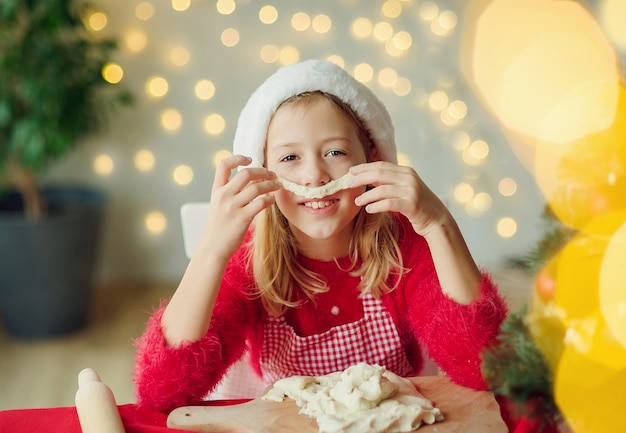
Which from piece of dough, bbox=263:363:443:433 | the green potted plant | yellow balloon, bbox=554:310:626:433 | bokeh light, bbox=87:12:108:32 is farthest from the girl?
bokeh light, bbox=87:12:108:32

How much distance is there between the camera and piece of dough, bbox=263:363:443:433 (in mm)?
907

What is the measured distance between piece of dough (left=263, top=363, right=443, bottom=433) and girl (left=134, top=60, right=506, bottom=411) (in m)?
0.13

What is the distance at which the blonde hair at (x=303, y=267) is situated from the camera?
130 centimetres

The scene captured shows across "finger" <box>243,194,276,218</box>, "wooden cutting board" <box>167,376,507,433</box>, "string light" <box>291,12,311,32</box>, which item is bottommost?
"wooden cutting board" <box>167,376,507,433</box>

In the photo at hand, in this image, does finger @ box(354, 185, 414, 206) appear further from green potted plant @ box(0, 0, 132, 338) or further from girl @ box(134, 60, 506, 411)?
green potted plant @ box(0, 0, 132, 338)

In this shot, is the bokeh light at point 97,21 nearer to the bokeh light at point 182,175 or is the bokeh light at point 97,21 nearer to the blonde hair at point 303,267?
the bokeh light at point 182,175

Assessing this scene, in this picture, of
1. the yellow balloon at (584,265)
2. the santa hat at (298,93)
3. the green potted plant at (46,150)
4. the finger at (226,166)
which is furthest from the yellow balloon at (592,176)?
the green potted plant at (46,150)

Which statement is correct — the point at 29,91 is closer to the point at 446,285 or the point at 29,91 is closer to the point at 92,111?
the point at 92,111

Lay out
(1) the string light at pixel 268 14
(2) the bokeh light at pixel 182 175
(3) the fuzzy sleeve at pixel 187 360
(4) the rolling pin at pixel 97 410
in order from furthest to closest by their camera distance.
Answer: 1. (2) the bokeh light at pixel 182 175
2. (1) the string light at pixel 268 14
3. (3) the fuzzy sleeve at pixel 187 360
4. (4) the rolling pin at pixel 97 410

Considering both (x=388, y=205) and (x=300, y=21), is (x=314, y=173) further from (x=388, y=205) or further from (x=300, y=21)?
(x=300, y=21)

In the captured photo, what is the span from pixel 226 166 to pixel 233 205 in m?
0.06

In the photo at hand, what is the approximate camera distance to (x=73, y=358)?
2674 millimetres

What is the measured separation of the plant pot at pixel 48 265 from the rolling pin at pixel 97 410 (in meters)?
1.84

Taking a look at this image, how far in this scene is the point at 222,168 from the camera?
1139 mm
